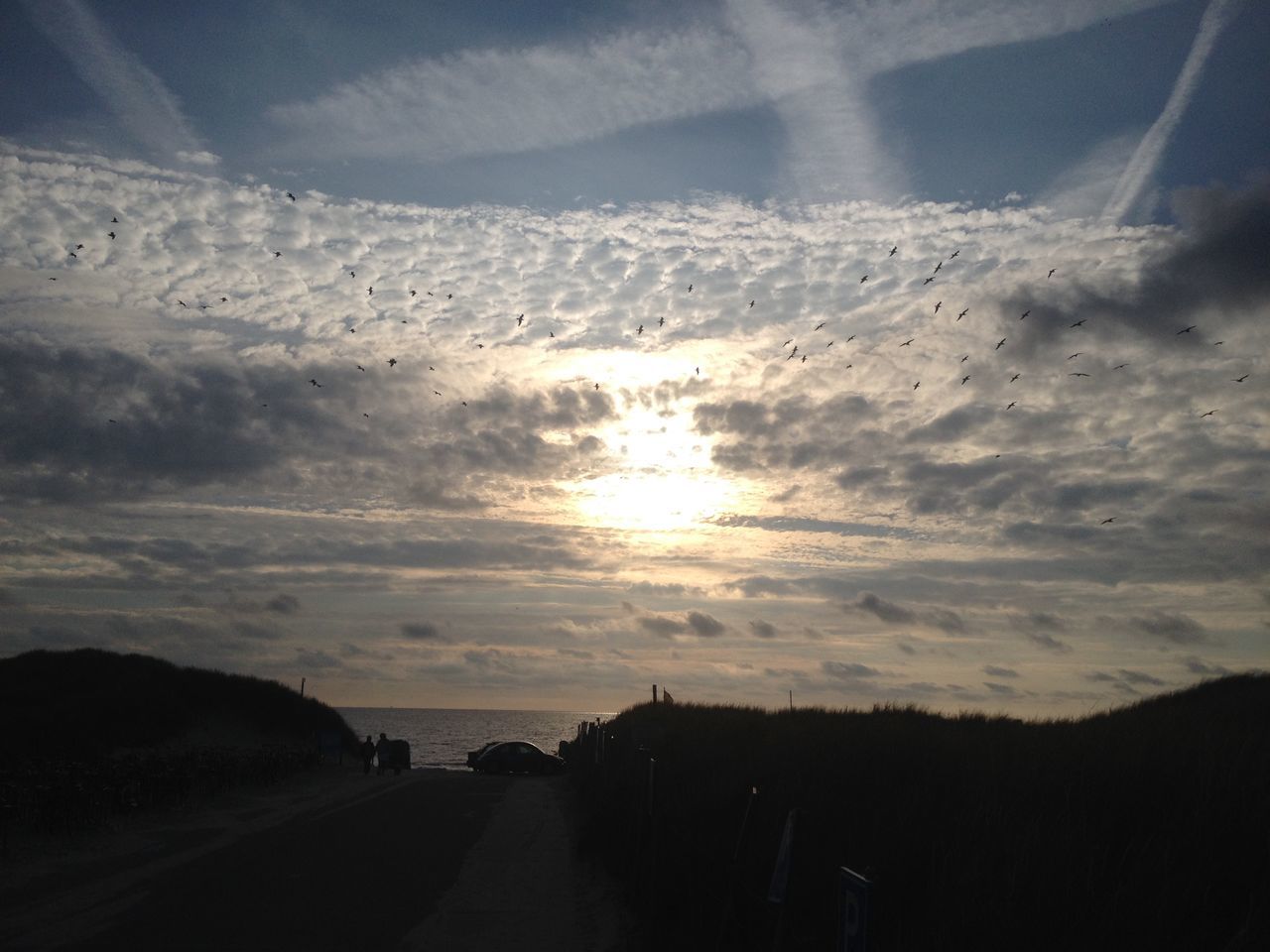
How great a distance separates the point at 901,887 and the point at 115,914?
946 centimetres

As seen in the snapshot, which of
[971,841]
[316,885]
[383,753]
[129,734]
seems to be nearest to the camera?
[971,841]

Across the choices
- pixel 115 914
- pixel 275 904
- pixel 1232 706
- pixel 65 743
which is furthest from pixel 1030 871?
pixel 65 743

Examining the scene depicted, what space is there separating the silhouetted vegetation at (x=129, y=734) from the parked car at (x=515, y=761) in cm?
752

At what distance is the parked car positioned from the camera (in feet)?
133

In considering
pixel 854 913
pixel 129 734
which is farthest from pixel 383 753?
pixel 854 913

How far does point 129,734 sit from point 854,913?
4045 cm

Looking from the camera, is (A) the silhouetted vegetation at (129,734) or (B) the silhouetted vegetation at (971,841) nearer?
(B) the silhouetted vegetation at (971,841)

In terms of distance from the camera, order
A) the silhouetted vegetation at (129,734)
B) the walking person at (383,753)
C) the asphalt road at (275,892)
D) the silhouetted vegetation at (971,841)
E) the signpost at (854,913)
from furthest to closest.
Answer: the walking person at (383,753), the silhouetted vegetation at (129,734), the asphalt road at (275,892), the silhouetted vegetation at (971,841), the signpost at (854,913)

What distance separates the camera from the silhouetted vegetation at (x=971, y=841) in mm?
7070

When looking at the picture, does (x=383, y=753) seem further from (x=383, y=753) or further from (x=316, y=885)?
(x=316, y=885)

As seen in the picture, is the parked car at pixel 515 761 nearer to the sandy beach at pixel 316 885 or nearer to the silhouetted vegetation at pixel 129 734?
the silhouetted vegetation at pixel 129 734

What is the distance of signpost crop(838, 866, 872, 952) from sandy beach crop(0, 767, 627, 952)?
6.97m

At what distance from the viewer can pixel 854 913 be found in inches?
171

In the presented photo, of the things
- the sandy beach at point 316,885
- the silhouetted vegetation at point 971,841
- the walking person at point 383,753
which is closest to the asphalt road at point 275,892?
the sandy beach at point 316,885
